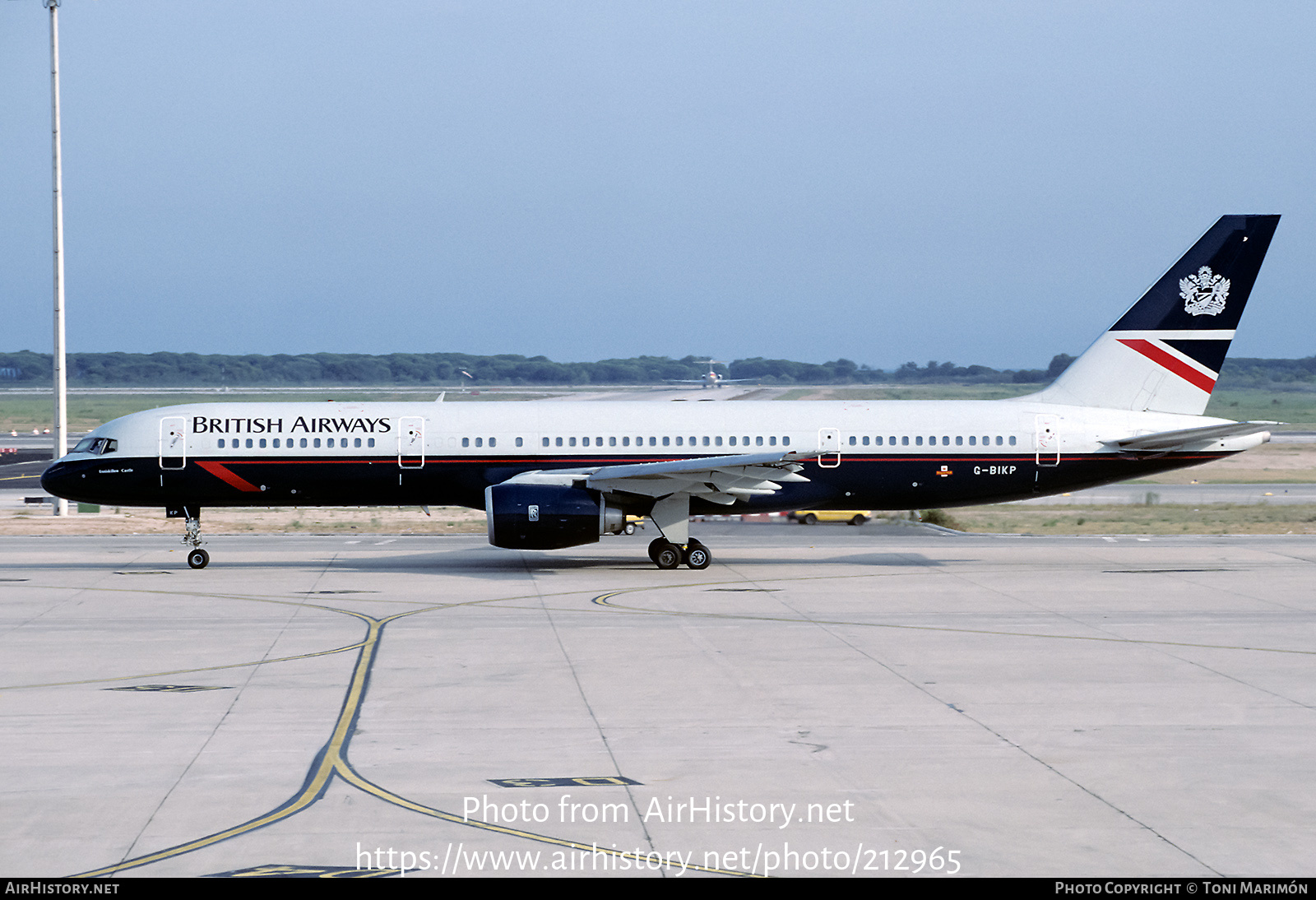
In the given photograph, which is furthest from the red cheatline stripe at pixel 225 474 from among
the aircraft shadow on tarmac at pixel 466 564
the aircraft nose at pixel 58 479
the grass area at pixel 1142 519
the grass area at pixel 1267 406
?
the grass area at pixel 1267 406

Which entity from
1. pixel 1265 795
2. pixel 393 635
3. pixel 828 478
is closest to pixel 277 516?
pixel 828 478

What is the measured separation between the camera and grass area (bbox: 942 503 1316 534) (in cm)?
4147

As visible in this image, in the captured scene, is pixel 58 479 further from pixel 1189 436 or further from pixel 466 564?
pixel 1189 436

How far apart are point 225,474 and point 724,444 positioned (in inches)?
494

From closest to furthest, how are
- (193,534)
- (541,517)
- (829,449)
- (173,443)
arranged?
(541,517) → (173,443) → (193,534) → (829,449)

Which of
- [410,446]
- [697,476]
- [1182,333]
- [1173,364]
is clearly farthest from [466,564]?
[1182,333]

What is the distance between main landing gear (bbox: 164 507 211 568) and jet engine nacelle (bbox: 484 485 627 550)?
7.63m

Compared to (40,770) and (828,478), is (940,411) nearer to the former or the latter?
(828,478)

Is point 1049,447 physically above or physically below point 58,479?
above

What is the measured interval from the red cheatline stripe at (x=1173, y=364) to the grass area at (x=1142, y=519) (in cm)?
912

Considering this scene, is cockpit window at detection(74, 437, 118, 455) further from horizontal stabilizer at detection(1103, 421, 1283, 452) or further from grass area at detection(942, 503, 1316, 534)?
grass area at detection(942, 503, 1316, 534)

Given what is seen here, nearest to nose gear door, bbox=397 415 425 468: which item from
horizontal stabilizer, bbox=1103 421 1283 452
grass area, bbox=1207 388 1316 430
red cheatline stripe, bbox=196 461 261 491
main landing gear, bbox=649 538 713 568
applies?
red cheatline stripe, bbox=196 461 261 491

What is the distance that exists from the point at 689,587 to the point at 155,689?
1311 cm

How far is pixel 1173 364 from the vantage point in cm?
3281
